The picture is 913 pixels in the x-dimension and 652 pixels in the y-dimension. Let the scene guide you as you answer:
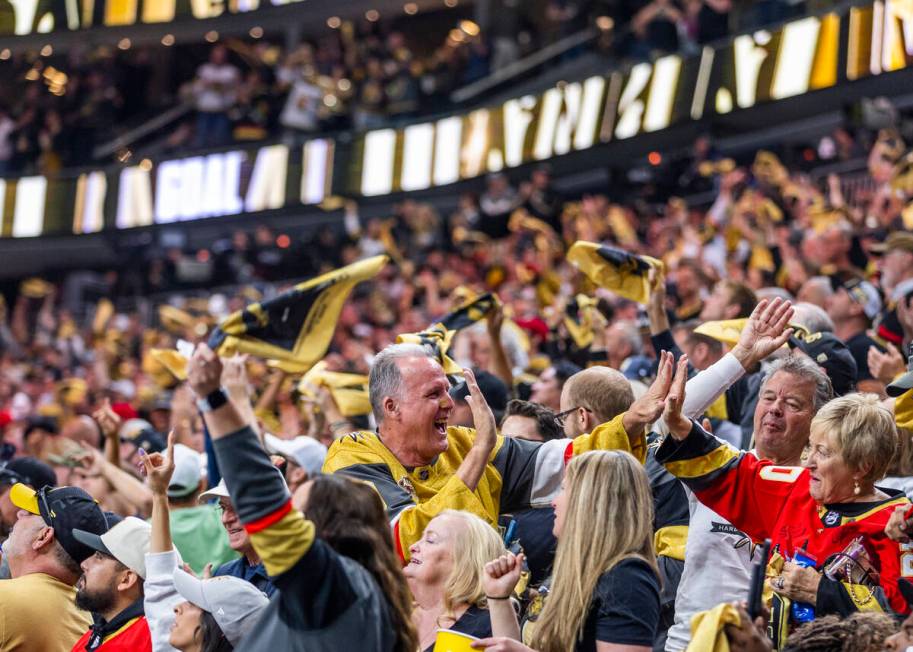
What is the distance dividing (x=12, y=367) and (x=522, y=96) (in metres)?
7.21

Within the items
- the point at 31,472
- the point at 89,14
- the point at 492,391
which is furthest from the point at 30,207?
the point at 492,391

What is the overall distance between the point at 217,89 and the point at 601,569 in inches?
771

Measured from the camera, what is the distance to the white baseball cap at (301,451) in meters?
6.12

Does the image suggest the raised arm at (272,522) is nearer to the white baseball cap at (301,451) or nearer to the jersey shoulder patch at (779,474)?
the jersey shoulder patch at (779,474)

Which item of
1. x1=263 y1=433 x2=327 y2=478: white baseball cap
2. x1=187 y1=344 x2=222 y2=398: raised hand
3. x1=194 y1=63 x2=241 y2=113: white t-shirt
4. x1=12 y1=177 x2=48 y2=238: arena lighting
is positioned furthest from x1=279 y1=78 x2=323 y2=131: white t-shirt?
x1=187 y1=344 x2=222 y2=398: raised hand

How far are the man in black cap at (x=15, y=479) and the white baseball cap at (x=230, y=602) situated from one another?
274cm

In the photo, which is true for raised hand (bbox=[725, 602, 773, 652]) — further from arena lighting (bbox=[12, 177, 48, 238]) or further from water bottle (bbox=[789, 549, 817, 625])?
arena lighting (bbox=[12, 177, 48, 238])

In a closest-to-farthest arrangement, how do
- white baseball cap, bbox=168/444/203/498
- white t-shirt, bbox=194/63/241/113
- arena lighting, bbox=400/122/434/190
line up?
white baseball cap, bbox=168/444/203/498 < arena lighting, bbox=400/122/434/190 < white t-shirt, bbox=194/63/241/113

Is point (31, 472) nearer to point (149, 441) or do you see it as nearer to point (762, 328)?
point (149, 441)

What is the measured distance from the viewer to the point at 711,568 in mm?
4422

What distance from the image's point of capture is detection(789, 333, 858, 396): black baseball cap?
18.6ft

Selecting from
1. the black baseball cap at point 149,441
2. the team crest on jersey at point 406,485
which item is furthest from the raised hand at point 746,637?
the black baseball cap at point 149,441

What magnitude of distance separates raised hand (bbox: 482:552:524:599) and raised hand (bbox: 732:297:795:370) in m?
1.29

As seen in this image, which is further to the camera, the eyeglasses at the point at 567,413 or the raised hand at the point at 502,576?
the eyeglasses at the point at 567,413
